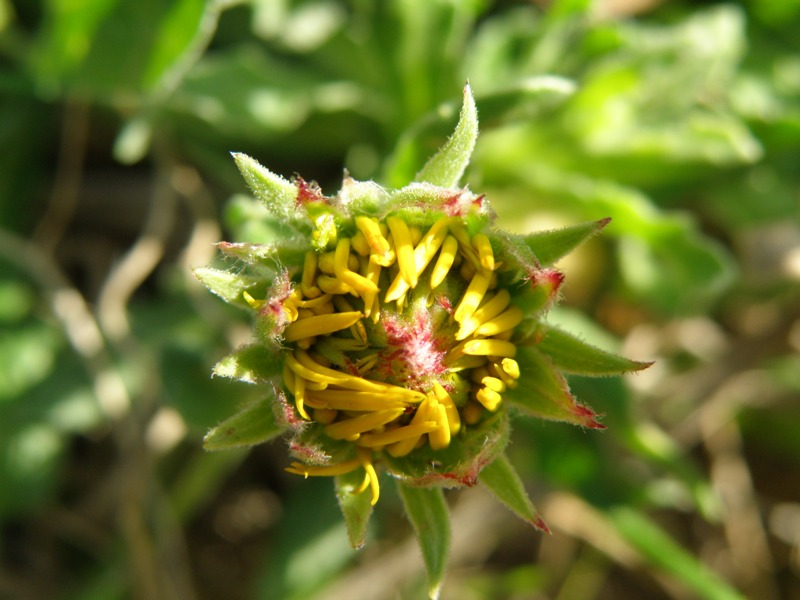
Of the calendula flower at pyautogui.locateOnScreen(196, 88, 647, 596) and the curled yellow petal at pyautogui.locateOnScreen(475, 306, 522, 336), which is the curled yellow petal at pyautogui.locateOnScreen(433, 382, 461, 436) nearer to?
the calendula flower at pyautogui.locateOnScreen(196, 88, 647, 596)

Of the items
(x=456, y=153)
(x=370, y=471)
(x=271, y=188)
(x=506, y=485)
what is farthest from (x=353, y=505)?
→ (x=456, y=153)

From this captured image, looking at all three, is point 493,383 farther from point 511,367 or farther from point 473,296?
point 473,296

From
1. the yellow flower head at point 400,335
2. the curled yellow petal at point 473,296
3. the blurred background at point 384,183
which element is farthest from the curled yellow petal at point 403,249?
the blurred background at point 384,183

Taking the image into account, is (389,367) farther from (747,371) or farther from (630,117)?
(747,371)

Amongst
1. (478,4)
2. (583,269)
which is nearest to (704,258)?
(583,269)

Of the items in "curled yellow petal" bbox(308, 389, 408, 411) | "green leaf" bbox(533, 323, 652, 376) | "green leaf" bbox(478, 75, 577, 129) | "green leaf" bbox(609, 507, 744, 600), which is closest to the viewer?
"curled yellow petal" bbox(308, 389, 408, 411)

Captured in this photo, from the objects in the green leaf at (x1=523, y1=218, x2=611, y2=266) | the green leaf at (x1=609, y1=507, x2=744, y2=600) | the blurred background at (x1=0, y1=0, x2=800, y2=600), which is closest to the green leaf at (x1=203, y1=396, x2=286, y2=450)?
the green leaf at (x1=523, y1=218, x2=611, y2=266)

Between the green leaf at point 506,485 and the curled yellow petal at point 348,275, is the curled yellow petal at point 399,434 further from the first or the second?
the curled yellow petal at point 348,275
